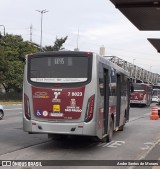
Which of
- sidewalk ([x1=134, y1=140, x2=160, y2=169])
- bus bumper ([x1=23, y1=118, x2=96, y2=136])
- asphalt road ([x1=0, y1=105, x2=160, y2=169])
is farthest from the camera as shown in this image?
bus bumper ([x1=23, y1=118, x2=96, y2=136])

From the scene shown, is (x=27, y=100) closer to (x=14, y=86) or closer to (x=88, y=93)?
(x=88, y=93)

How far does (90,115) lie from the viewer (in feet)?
38.7

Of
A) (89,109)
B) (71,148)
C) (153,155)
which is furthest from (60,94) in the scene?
(153,155)

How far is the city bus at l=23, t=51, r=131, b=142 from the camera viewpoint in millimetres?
11844

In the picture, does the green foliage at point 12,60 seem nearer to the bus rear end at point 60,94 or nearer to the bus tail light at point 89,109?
the bus rear end at point 60,94

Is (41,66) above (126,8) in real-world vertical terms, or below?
below

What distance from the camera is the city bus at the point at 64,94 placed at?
38.9ft

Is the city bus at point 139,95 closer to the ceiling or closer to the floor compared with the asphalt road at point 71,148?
closer to the floor

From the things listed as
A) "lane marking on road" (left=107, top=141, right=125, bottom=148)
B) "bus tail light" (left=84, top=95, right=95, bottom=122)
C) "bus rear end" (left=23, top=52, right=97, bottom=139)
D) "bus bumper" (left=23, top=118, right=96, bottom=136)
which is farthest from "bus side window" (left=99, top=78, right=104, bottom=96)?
"lane marking on road" (left=107, top=141, right=125, bottom=148)

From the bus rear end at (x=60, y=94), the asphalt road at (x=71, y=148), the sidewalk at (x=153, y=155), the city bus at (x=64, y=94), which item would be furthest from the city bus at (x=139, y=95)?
the bus rear end at (x=60, y=94)

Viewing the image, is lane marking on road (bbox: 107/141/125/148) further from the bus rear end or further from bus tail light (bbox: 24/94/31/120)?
bus tail light (bbox: 24/94/31/120)

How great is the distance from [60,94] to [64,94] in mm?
122

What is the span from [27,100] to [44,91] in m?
0.65

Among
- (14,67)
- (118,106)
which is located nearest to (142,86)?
(14,67)
